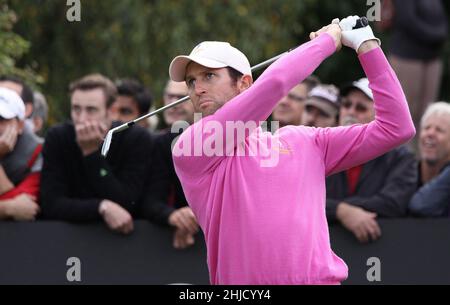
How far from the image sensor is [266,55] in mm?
14828

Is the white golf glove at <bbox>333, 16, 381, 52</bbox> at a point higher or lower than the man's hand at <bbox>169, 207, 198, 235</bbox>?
higher

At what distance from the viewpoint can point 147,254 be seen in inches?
293

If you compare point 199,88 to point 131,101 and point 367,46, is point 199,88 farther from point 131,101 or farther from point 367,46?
point 131,101

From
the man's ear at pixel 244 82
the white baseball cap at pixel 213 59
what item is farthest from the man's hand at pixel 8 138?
the man's ear at pixel 244 82

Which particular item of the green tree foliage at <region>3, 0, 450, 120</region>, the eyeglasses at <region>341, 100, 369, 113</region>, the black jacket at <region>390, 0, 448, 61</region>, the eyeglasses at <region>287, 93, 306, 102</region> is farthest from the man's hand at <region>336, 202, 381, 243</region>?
the green tree foliage at <region>3, 0, 450, 120</region>

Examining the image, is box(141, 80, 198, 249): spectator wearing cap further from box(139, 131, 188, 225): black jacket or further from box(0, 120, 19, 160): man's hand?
box(0, 120, 19, 160): man's hand

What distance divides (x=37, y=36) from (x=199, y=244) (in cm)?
727

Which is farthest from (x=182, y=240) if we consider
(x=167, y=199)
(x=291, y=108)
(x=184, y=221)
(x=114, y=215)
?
(x=291, y=108)

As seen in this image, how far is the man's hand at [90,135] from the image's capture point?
7422 millimetres

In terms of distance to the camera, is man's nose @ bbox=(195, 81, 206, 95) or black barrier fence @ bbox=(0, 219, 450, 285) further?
black barrier fence @ bbox=(0, 219, 450, 285)

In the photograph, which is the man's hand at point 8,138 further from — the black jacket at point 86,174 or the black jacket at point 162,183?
the black jacket at point 162,183

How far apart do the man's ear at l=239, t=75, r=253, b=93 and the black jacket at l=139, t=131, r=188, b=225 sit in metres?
2.50

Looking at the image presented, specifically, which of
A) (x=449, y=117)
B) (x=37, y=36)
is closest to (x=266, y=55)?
(x=37, y=36)

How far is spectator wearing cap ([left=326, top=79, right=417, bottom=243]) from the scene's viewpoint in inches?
287
